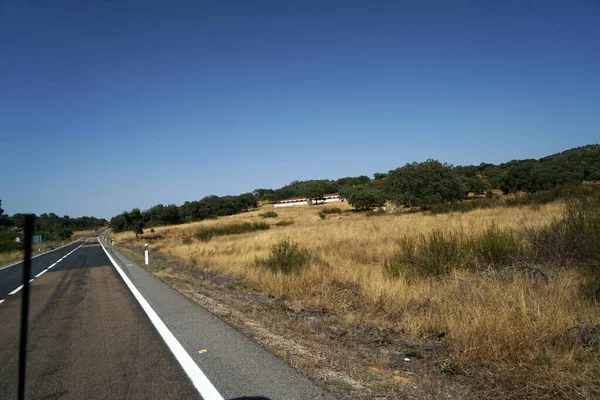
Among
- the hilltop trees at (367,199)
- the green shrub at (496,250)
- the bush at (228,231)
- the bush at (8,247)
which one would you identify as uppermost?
the hilltop trees at (367,199)

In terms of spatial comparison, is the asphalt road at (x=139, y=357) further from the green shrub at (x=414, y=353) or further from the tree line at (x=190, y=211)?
the tree line at (x=190, y=211)

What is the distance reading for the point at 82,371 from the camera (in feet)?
16.0

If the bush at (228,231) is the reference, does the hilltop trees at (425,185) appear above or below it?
above

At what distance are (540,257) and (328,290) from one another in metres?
5.13

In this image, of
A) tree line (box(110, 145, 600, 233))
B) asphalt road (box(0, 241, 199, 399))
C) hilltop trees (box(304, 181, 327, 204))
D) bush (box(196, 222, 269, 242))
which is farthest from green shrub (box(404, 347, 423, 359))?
hilltop trees (box(304, 181, 327, 204))

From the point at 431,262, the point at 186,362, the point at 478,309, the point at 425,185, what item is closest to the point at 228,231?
the point at 425,185

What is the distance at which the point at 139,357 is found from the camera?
17.3 ft

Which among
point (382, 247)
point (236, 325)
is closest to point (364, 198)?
point (382, 247)

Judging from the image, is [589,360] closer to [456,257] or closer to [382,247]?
[456,257]

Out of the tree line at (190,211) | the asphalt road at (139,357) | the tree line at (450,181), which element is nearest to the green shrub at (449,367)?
the asphalt road at (139,357)

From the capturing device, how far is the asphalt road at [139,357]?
4.15 meters

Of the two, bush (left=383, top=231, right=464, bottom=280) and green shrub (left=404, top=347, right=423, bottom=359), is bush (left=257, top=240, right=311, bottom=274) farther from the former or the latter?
green shrub (left=404, top=347, right=423, bottom=359)

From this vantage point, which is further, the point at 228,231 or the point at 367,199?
the point at 367,199

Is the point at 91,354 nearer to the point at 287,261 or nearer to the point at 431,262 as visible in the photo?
the point at 431,262
